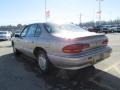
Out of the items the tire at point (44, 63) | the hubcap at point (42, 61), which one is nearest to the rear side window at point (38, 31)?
the tire at point (44, 63)

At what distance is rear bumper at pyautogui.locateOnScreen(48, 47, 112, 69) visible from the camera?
541 cm

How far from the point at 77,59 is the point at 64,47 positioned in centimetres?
48

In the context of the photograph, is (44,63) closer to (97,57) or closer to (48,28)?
(48,28)

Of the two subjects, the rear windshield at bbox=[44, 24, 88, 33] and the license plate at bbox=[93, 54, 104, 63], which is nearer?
the license plate at bbox=[93, 54, 104, 63]

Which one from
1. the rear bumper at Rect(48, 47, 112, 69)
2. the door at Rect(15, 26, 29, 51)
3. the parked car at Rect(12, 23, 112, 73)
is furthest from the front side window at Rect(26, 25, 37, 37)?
the rear bumper at Rect(48, 47, 112, 69)

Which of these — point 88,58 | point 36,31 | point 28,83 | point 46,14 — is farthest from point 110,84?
point 46,14

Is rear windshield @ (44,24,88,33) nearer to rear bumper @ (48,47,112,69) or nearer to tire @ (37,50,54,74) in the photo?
tire @ (37,50,54,74)

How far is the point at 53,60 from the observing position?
6.00m

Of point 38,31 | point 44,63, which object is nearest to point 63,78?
point 44,63

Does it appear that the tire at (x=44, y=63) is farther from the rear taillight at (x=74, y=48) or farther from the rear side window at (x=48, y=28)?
the rear taillight at (x=74, y=48)

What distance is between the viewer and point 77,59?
5375 millimetres

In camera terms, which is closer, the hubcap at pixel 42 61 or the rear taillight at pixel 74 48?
the rear taillight at pixel 74 48

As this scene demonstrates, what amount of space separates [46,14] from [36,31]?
31549 mm

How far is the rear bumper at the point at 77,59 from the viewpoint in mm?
5406
